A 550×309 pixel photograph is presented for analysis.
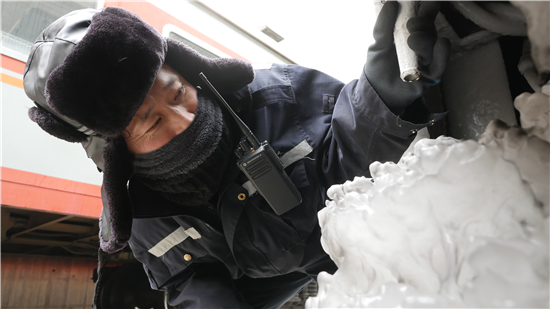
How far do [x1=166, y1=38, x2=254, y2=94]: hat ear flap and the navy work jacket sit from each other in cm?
4

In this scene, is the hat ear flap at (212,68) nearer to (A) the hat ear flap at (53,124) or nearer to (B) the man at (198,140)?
(B) the man at (198,140)

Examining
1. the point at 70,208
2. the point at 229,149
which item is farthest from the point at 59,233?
the point at 229,149

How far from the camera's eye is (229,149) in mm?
1021

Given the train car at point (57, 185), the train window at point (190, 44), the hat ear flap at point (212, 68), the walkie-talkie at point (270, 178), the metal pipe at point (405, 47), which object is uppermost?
A: the metal pipe at point (405, 47)

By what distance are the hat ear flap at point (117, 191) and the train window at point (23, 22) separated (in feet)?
3.31

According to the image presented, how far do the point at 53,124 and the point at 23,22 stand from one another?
1.02m

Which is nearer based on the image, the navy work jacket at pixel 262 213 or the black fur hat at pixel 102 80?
the black fur hat at pixel 102 80

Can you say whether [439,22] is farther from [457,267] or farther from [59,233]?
Answer: [59,233]

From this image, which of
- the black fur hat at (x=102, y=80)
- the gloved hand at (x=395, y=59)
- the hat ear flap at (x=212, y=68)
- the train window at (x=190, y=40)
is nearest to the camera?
the gloved hand at (x=395, y=59)

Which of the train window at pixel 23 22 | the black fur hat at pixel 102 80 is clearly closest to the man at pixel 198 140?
the black fur hat at pixel 102 80

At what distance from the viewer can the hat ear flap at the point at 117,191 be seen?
3.08 ft

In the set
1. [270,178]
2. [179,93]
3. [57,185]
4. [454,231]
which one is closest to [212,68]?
[179,93]

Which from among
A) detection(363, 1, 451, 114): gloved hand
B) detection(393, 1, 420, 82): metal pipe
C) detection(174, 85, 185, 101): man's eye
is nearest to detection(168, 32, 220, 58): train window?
detection(174, 85, 185, 101): man's eye

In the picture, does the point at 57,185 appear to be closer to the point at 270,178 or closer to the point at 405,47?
the point at 270,178
